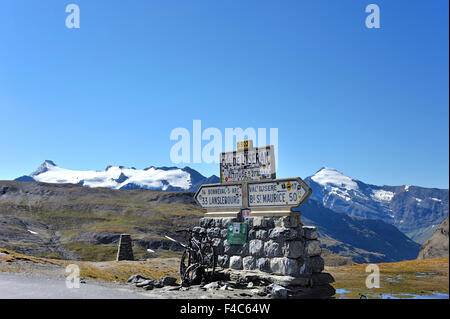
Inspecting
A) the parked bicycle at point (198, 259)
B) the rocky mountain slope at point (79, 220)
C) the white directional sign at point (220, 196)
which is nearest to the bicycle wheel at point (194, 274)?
the parked bicycle at point (198, 259)

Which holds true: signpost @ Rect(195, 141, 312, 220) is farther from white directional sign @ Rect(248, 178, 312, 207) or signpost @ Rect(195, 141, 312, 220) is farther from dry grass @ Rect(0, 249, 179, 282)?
dry grass @ Rect(0, 249, 179, 282)

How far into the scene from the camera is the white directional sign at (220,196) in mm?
17797

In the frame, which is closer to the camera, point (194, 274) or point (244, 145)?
point (194, 274)

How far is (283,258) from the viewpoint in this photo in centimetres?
1534

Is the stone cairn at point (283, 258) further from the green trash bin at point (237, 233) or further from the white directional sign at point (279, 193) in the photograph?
the white directional sign at point (279, 193)

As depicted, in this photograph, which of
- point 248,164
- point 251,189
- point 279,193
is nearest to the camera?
point 279,193

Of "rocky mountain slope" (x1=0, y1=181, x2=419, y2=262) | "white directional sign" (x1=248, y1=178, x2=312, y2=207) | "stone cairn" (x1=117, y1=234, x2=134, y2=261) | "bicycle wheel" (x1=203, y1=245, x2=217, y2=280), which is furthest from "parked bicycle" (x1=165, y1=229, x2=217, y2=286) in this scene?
"rocky mountain slope" (x1=0, y1=181, x2=419, y2=262)

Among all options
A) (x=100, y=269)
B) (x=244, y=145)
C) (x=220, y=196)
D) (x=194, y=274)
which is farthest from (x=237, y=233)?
(x=100, y=269)

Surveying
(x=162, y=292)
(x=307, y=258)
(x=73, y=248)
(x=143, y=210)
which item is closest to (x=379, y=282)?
(x=307, y=258)

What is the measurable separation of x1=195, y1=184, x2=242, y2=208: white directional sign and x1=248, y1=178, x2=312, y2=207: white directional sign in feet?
2.27

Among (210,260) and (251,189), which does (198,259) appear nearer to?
(210,260)

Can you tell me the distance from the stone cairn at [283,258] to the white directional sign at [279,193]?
61cm

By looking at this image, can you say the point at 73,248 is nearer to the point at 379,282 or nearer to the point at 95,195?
the point at 95,195

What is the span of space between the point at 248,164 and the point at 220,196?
2075 millimetres
